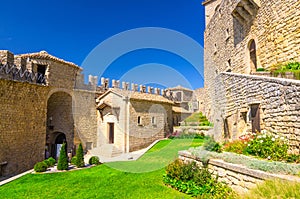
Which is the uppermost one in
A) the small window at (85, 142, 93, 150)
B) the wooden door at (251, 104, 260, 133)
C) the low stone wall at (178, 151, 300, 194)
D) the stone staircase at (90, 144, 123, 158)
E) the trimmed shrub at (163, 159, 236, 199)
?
the wooden door at (251, 104, 260, 133)

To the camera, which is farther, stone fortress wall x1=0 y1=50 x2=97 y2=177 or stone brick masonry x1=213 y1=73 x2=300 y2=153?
stone fortress wall x1=0 y1=50 x2=97 y2=177

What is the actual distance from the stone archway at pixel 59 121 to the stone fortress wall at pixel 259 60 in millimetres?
12831

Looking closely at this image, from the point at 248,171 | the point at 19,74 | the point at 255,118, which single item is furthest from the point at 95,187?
the point at 19,74

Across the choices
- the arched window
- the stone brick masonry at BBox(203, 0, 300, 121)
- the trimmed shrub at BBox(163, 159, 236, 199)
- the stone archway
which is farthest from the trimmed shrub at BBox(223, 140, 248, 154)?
the stone archway

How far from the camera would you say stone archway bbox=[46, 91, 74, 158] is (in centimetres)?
1797

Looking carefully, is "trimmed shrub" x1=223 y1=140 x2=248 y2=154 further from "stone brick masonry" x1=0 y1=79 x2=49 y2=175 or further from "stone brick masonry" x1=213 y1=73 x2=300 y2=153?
"stone brick masonry" x1=0 y1=79 x2=49 y2=175

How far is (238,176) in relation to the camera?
4676 millimetres

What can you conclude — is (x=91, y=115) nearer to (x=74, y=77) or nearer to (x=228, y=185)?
(x=74, y=77)

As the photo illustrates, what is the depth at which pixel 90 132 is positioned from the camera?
1889 centimetres

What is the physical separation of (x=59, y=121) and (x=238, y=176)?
1710cm

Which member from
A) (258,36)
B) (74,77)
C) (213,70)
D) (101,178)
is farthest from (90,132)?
(258,36)

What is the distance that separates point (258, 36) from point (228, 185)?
9.07m

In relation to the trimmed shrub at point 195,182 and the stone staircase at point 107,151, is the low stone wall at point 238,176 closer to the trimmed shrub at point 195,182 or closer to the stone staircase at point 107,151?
the trimmed shrub at point 195,182

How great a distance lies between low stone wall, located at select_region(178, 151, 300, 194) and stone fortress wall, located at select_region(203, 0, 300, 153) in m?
1.58
